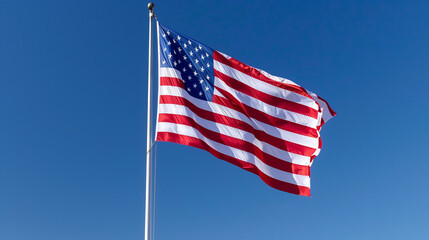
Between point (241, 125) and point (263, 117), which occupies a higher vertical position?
point (263, 117)

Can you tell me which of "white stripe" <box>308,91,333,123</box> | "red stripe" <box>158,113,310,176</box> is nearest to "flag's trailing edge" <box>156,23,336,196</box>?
"red stripe" <box>158,113,310,176</box>

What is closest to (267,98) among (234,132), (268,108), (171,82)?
(268,108)

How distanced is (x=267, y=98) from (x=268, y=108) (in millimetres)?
400

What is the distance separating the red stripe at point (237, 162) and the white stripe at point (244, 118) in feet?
5.07

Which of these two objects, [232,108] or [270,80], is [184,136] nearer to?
[232,108]

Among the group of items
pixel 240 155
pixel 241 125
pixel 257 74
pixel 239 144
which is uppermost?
pixel 257 74

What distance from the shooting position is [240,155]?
691 inches

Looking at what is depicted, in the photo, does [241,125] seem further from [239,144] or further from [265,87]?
[265,87]

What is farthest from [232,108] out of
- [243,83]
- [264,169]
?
[264,169]

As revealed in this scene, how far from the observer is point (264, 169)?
18062 millimetres

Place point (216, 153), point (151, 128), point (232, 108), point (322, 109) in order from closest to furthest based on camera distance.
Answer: point (151, 128)
point (216, 153)
point (232, 108)
point (322, 109)

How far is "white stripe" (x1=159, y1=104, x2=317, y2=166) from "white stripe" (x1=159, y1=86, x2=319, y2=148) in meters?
0.49

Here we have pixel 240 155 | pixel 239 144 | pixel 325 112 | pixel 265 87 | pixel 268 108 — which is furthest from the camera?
pixel 325 112

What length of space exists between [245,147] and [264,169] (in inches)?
45.1
